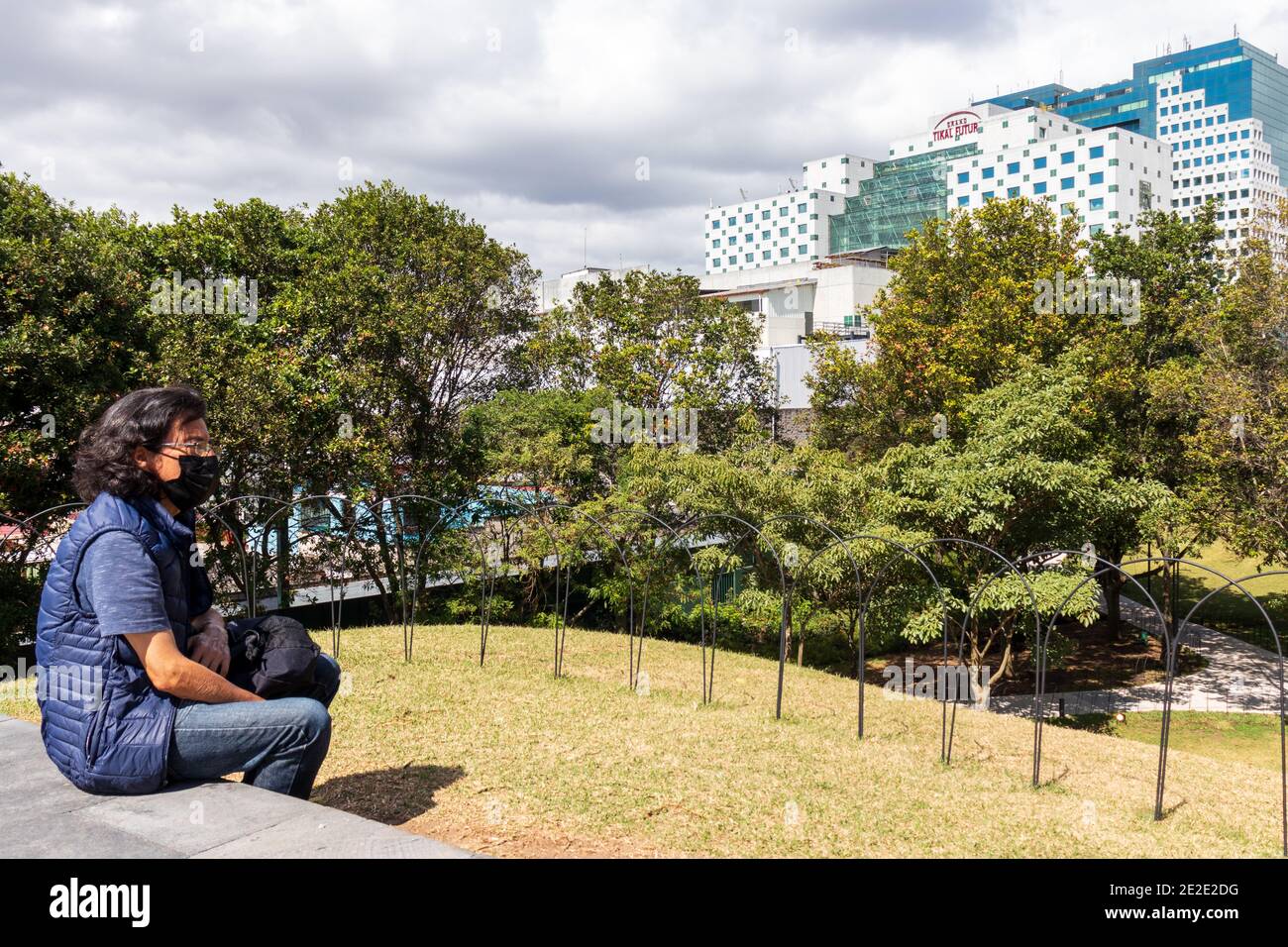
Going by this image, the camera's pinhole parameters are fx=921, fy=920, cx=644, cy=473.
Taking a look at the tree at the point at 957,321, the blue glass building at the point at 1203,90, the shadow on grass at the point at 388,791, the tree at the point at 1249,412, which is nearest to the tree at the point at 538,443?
the tree at the point at 957,321

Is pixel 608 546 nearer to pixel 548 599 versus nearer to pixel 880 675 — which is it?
pixel 548 599

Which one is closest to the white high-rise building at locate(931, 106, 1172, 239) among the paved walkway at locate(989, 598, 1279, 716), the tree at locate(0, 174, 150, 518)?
the paved walkway at locate(989, 598, 1279, 716)

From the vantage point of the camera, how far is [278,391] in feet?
49.2

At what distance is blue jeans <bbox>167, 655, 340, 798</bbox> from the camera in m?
3.30

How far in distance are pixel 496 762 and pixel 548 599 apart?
15178 millimetres

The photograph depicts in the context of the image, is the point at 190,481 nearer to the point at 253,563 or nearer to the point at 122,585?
the point at 122,585

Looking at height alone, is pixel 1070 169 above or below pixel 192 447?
above

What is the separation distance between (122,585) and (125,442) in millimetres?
527

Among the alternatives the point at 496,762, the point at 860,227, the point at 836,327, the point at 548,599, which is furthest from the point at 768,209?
the point at 496,762

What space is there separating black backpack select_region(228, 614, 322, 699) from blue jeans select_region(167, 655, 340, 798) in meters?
0.11

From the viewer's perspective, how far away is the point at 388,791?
5.06 meters

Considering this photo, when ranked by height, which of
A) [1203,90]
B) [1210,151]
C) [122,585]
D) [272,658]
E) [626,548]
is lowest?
[626,548]

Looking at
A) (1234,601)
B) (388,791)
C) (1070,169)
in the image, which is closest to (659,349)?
(1234,601)
